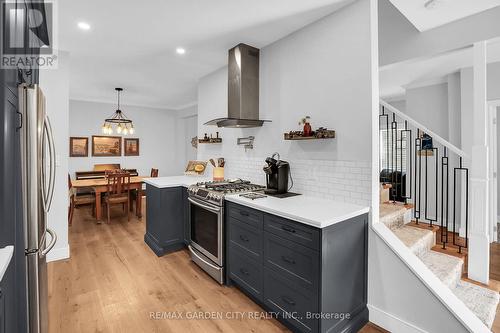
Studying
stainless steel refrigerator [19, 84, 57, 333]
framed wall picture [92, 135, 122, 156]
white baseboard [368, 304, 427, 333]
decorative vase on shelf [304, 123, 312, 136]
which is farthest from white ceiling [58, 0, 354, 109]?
white baseboard [368, 304, 427, 333]

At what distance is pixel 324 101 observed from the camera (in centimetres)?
250

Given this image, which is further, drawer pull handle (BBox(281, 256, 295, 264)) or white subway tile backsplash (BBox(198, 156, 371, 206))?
white subway tile backsplash (BBox(198, 156, 371, 206))

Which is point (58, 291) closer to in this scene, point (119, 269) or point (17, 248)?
point (119, 269)

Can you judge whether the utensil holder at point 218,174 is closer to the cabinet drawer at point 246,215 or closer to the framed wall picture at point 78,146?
the cabinet drawer at point 246,215

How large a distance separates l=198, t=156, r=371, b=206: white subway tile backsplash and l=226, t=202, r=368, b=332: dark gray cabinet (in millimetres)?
241

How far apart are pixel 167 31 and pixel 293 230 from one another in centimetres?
248

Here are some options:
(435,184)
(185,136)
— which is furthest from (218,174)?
(185,136)

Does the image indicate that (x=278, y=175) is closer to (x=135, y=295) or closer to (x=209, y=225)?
(x=209, y=225)

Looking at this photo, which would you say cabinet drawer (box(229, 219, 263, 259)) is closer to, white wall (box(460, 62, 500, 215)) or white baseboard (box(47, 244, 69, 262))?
white baseboard (box(47, 244, 69, 262))

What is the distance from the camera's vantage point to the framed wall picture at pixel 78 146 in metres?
6.37

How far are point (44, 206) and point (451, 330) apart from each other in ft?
8.93

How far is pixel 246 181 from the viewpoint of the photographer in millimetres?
3457

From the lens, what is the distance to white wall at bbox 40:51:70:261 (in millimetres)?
3160

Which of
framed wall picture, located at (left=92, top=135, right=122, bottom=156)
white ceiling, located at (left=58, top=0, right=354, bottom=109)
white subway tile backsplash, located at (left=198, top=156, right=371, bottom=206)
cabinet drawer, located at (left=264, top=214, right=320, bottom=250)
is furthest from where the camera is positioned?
framed wall picture, located at (left=92, top=135, right=122, bottom=156)
